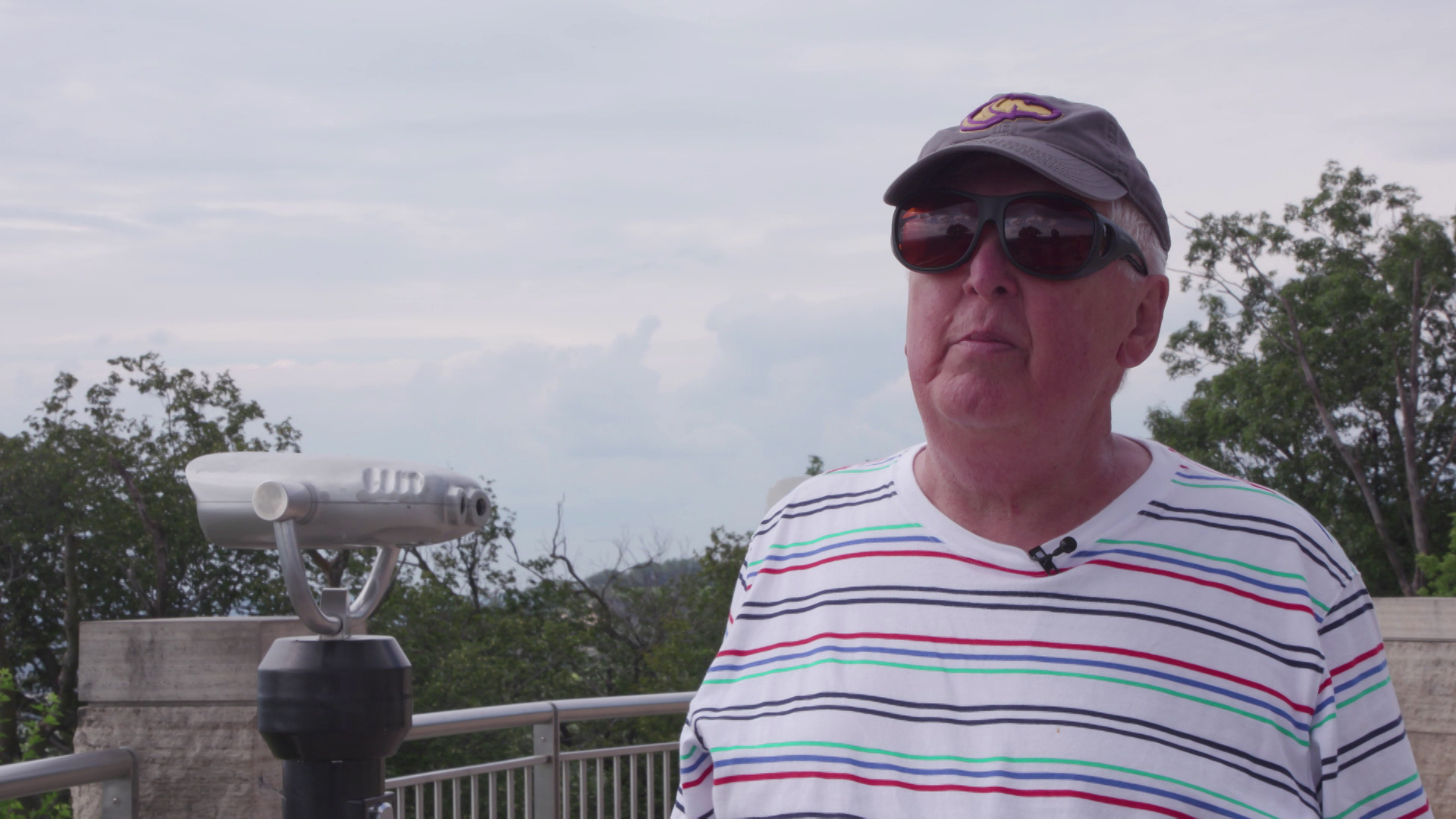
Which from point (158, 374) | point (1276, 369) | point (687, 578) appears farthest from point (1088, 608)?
point (1276, 369)

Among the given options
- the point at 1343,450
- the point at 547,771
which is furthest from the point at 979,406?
the point at 1343,450

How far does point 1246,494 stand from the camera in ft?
4.89

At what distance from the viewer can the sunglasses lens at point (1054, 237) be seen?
1.44 m

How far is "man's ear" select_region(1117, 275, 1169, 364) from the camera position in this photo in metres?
1.54

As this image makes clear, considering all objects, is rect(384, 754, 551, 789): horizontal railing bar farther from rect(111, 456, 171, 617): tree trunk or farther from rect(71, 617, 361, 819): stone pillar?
rect(111, 456, 171, 617): tree trunk

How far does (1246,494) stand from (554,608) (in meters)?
18.0

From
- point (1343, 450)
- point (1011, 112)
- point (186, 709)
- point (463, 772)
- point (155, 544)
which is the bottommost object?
point (463, 772)

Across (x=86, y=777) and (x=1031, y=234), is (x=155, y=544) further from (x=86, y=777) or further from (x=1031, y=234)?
(x=1031, y=234)

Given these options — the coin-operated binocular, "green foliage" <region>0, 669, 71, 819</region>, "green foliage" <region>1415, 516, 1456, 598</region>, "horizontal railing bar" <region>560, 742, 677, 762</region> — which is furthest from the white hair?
"green foliage" <region>1415, 516, 1456, 598</region>

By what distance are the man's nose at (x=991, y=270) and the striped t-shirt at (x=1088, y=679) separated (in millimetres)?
280

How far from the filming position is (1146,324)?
156 cm

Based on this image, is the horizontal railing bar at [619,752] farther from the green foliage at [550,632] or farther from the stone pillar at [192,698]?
the green foliage at [550,632]

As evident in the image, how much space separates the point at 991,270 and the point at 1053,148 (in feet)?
0.49

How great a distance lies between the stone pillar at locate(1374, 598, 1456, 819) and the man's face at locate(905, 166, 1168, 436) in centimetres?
441
